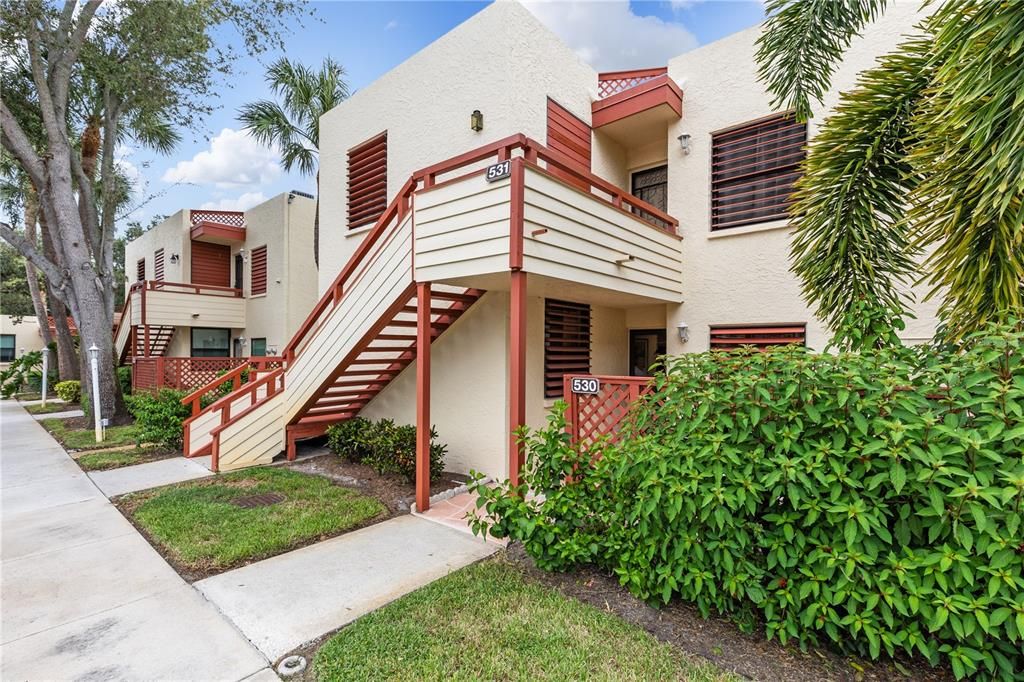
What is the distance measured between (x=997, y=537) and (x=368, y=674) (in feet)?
11.0

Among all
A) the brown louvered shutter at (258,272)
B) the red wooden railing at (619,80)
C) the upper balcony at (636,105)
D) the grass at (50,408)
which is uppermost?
the red wooden railing at (619,80)

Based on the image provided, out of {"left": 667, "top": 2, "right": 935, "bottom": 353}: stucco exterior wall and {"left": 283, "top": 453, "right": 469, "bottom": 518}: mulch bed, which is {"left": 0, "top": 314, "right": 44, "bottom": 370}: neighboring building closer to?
{"left": 283, "top": 453, "right": 469, "bottom": 518}: mulch bed

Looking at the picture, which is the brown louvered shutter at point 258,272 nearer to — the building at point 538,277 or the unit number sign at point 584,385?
the building at point 538,277

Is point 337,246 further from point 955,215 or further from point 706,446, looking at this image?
point 955,215

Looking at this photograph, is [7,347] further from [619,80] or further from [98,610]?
[619,80]

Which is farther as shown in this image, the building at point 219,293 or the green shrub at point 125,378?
the green shrub at point 125,378

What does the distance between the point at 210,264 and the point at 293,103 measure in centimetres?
832

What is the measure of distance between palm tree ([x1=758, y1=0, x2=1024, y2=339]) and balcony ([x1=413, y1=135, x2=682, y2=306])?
198cm

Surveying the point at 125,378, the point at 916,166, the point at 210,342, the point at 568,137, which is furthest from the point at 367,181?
the point at 125,378

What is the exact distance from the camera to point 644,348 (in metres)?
8.91

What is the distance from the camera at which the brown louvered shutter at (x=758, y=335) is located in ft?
22.0

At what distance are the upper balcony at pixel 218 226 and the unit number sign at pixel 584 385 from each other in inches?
606

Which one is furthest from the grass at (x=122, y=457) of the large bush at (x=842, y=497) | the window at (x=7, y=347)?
the window at (x=7, y=347)

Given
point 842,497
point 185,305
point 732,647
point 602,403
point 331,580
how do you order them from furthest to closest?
point 185,305
point 602,403
point 331,580
point 732,647
point 842,497
